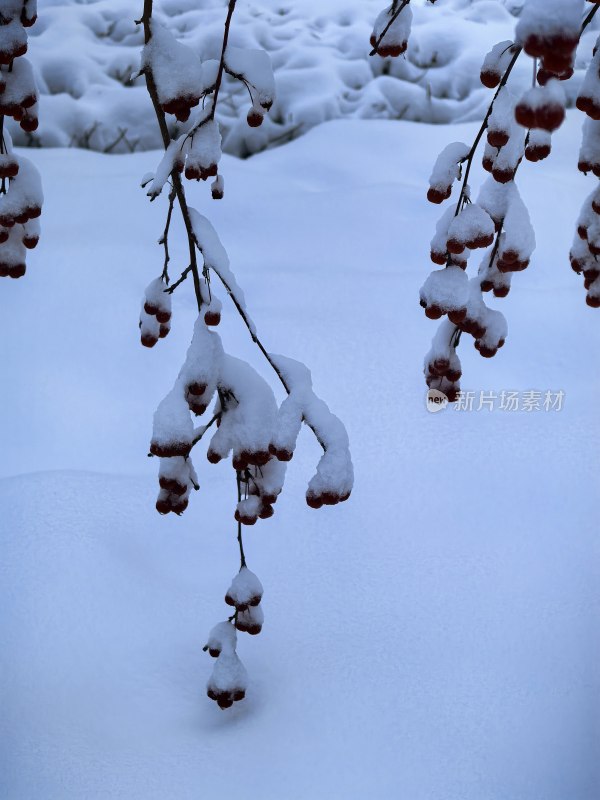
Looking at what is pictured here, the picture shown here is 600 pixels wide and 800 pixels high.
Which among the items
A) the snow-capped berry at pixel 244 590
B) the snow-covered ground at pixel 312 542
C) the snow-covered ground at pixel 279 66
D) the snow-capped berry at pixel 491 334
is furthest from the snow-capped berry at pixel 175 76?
the snow-covered ground at pixel 279 66

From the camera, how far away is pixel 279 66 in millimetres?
A: 2264

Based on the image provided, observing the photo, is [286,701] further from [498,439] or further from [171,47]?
[171,47]

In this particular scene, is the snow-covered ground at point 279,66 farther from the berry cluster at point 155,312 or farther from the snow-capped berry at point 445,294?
the snow-capped berry at point 445,294

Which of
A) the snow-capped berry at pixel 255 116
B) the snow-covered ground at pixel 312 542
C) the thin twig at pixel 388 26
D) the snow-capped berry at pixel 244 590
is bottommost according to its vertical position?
the snow-covered ground at pixel 312 542

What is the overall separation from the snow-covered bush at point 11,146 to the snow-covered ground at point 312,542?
1.96 ft

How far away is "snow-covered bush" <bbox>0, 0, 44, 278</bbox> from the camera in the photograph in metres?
0.53

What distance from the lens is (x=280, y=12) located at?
2.40 metres

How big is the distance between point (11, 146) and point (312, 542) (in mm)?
781

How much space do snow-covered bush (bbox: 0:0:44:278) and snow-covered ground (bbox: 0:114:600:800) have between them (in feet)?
1.96

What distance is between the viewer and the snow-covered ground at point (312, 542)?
3.34 feet

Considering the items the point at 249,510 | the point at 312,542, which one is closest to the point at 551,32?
the point at 249,510

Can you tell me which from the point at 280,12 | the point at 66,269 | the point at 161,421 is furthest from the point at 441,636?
the point at 280,12

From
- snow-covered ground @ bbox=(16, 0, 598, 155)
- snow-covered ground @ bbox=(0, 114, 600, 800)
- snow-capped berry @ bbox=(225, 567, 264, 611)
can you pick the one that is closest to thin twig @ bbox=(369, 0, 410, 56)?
snow-capped berry @ bbox=(225, 567, 264, 611)

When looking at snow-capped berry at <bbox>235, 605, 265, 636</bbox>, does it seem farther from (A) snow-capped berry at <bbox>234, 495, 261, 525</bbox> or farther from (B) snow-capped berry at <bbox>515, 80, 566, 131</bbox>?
(B) snow-capped berry at <bbox>515, 80, 566, 131</bbox>
